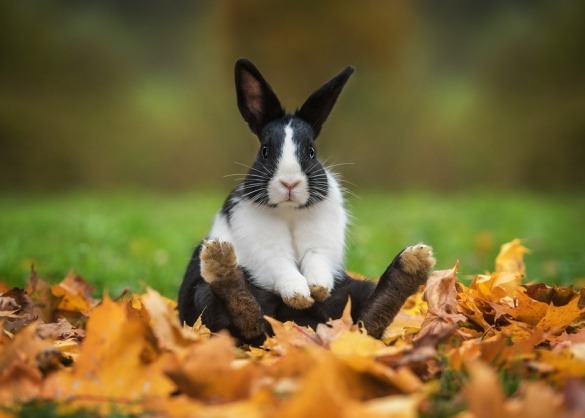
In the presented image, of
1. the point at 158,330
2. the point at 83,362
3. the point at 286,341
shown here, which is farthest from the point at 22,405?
the point at 286,341

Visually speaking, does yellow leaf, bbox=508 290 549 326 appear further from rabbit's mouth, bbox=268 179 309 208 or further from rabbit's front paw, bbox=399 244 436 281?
rabbit's mouth, bbox=268 179 309 208

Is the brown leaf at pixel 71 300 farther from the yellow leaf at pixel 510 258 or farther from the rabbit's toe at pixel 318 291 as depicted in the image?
the yellow leaf at pixel 510 258

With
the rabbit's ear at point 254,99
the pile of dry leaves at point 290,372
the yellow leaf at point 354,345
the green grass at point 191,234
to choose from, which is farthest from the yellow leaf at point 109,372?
the green grass at point 191,234

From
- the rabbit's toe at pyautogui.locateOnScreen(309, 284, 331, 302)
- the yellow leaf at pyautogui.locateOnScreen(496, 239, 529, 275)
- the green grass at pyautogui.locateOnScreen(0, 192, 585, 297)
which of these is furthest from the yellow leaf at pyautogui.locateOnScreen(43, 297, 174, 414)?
the yellow leaf at pyautogui.locateOnScreen(496, 239, 529, 275)

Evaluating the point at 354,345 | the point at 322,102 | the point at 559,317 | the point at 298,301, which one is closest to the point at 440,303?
the point at 559,317

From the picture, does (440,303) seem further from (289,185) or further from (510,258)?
(510,258)

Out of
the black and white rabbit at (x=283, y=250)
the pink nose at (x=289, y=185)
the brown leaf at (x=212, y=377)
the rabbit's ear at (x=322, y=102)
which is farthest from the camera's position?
the rabbit's ear at (x=322, y=102)
